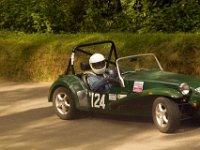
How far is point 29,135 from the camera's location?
9.55 m

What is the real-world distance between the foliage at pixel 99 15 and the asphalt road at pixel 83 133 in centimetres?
610

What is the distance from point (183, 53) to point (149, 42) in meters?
1.16

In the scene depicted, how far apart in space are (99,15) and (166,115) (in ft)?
34.8

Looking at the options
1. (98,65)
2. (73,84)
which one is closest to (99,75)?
(98,65)

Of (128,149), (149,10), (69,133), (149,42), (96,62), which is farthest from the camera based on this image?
(149,10)

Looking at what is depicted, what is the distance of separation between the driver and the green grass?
3.18 m

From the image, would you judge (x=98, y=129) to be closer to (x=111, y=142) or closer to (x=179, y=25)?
(x=111, y=142)

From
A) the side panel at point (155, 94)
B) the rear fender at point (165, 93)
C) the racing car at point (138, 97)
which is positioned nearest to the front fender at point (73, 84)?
the racing car at point (138, 97)

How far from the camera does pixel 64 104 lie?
10664 mm

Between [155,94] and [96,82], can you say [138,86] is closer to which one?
[155,94]

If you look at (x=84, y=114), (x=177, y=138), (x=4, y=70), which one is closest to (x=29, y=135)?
(x=84, y=114)

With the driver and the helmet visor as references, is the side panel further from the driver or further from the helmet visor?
the helmet visor

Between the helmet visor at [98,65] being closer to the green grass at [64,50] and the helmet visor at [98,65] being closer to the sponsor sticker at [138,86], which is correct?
the sponsor sticker at [138,86]

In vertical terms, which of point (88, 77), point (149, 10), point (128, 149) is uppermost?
point (149, 10)
